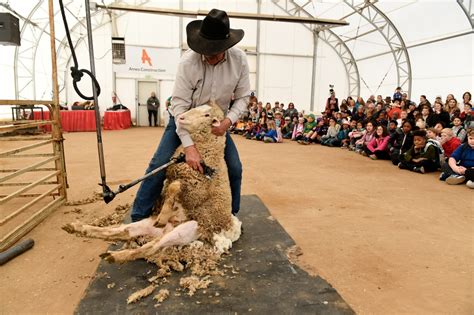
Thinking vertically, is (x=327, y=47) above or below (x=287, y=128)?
above

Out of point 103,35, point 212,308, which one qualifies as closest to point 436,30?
point 212,308

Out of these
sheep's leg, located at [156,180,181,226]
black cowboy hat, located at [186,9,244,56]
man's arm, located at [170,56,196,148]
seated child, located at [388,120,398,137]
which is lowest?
sheep's leg, located at [156,180,181,226]

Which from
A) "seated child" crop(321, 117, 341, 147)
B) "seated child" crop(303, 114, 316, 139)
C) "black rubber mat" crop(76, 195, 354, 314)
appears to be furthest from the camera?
"seated child" crop(303, 114, 316, 139)

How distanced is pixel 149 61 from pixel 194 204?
13.6m

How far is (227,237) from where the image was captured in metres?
2.45

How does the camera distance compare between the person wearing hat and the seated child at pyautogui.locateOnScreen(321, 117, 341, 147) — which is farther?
the seated child at pyautogui.locateOnScreen(321, 117, 341, 147)

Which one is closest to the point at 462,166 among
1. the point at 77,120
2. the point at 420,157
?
the point at 420,157

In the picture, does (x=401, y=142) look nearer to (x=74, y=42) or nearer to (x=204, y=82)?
(x=204, y=82)

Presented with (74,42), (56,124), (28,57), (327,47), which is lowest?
(56,124)

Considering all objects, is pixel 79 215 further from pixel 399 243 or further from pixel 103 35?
pixel 103 35

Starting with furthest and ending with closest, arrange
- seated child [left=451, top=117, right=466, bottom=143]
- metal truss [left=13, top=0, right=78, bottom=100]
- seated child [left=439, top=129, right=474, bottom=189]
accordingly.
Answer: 1. metal truss [left=13, top=0, right=78, bottom=100]
2. seated child [left=451, top=117, right=466, bottom=143]
3. seated child [left=439, top=129, right=474, bottom=189]

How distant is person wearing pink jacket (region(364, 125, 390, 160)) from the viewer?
7.26 meters

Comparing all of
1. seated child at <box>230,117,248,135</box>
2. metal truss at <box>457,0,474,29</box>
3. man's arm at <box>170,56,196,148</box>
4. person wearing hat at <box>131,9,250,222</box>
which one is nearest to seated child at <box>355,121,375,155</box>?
metal truss at <box>457,0,474,29</box>

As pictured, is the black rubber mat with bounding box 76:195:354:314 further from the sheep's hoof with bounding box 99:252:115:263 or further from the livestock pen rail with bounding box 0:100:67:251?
the livestock pen rail with bounding box 0:100:67:251
